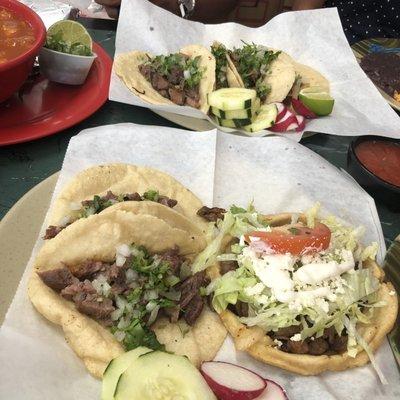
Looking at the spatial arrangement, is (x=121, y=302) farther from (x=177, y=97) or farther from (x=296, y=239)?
(x=177, y=97)

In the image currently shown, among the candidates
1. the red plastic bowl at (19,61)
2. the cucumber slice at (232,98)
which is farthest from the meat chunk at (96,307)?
the cucumber slice at (232,98)

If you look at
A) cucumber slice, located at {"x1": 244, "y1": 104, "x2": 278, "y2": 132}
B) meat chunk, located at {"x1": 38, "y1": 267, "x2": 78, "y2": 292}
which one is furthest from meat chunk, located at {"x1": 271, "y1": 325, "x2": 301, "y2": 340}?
cucumber slice, located at {"x1": 244, "y1": 104, "x2": 278, "y2": 132}

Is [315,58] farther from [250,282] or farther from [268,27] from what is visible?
[250,282]

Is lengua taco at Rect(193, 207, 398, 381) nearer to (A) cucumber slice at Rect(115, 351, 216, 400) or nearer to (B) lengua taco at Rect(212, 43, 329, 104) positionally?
(A) cucumber slice at Rect(115, 351, 216, 400)

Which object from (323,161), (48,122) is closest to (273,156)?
(323,161)

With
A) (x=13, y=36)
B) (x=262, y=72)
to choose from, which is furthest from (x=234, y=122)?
(x=13, y=36)

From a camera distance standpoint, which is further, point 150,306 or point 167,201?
point 167,201

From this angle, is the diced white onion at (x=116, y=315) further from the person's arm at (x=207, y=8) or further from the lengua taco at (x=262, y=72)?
the person's arm at (x=207, y=8)
